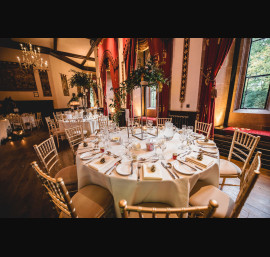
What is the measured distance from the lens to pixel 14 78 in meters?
6.59

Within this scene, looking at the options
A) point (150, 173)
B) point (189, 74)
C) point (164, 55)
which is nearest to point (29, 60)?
point (164, 55)

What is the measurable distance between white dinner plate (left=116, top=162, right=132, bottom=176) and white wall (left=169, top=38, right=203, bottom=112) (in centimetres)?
300

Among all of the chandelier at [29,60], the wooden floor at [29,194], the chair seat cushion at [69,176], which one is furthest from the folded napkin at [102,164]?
the chandelier at [29,60]

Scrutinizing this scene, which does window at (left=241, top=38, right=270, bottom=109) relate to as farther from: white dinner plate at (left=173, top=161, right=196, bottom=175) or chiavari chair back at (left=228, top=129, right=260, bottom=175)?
white dinner plate at (left=173, top=161, right=196, bottom=175)

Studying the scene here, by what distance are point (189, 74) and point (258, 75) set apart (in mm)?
1601

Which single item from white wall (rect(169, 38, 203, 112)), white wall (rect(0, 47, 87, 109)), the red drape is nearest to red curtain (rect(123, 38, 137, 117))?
the red drape

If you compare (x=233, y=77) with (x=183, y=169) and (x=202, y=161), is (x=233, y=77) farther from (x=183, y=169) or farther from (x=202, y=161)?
(x=183, y=169)

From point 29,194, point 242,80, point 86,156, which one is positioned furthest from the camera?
point 242,80

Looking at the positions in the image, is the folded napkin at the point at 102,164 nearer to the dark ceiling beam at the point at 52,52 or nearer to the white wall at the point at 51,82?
the white wall at the point at 51,82

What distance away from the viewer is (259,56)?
2879mm

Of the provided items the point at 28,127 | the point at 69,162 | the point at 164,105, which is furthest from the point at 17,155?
the point at 164,105

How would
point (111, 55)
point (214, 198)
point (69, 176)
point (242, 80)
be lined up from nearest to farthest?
1. point (214, 198)
2. point (69, 176)
3. point (242, 80)
4. point (111, 55)

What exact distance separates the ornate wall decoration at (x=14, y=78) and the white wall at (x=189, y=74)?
8253 mm

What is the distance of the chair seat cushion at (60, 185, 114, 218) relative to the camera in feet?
3.58
